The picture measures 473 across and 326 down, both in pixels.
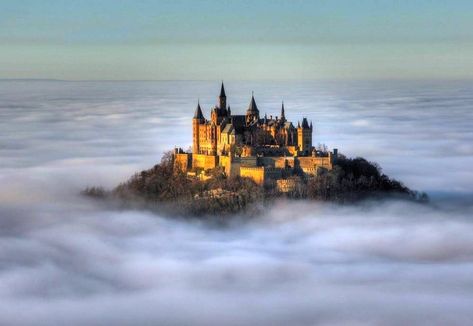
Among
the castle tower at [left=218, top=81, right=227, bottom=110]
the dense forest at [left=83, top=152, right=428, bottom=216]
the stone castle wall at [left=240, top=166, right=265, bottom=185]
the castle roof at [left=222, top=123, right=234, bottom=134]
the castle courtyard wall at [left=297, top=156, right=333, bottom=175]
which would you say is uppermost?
the castle tower at [left=218, top=81, right=227, bottom=110]

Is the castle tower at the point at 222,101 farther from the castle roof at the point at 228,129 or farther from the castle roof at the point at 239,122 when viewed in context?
the castle roof at the point at 228,129

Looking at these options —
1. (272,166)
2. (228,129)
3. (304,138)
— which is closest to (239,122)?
(228,129)

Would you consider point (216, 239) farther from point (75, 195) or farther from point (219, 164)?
point (75, 195)

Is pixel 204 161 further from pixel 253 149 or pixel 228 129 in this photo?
pixel 253 149

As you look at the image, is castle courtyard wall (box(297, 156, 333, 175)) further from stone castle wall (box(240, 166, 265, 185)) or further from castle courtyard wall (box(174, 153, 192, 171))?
castle courtyard wall (box(174, 153, 192, 171))

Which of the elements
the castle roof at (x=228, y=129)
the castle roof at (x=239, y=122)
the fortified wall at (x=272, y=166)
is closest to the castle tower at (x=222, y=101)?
the castle roof at (x=239, y=122)

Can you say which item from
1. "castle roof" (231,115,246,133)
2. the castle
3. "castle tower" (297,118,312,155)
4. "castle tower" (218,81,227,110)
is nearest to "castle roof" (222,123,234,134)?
the castle

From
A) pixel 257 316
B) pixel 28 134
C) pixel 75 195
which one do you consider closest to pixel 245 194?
pixel 257 316
